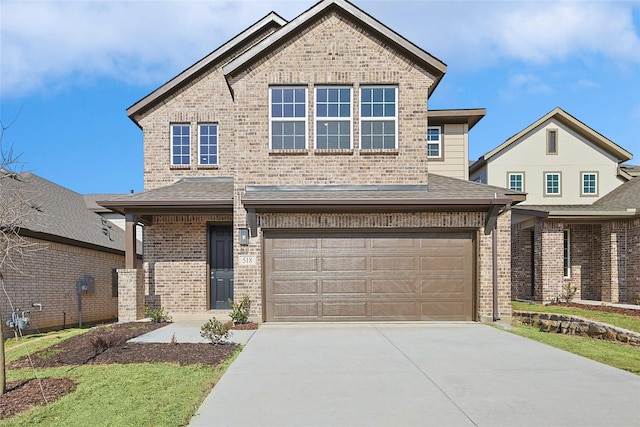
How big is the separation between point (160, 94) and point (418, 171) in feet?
27.6

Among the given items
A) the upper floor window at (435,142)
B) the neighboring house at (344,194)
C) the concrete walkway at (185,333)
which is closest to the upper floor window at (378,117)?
the neighboring house at (344,194)

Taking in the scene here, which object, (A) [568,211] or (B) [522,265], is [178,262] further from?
(A) [568,211]

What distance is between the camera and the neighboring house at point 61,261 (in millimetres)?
12438

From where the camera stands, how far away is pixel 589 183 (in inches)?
777

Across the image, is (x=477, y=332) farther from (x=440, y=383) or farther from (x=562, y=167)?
(x=562, y=167)

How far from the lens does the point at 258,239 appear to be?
11.4 m

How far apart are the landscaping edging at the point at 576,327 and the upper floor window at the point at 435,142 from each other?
232 inches

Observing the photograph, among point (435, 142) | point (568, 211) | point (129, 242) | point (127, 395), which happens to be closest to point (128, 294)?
point (129, 242)

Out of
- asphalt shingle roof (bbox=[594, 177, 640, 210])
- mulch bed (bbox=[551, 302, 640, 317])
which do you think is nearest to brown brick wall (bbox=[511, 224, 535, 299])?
mulch bed (bbox=[551, 302, 640, 317])

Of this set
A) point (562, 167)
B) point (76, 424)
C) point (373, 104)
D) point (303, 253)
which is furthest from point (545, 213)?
point (76, 424)

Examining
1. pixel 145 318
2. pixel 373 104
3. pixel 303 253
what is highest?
pixel 373 104

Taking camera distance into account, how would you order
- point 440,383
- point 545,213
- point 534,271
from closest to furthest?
point 440,383 < point 545,213 < point 534,271

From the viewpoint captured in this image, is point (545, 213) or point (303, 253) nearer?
point (303, 253)

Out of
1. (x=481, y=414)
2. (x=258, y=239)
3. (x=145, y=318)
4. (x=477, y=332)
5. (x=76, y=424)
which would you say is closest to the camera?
(x=76, y=424)
